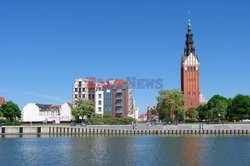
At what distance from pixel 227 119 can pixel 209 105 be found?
11.3 m

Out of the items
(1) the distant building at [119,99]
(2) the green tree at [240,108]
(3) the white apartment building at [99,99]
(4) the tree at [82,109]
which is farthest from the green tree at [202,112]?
(4) the tree at [82,109]

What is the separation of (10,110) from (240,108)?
90249mm

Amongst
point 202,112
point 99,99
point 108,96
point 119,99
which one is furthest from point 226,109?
point 99,99

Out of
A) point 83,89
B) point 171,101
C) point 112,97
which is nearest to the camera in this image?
point 171,101

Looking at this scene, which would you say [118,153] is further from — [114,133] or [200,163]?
[114,133]

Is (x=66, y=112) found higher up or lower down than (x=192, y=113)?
higher up

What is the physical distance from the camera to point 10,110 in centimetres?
17625

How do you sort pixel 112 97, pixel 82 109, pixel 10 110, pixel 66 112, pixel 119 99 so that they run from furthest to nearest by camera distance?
1. pixel 66 112
2. pixel 112 97
3. pixel 119 99
4. pixel 10 110
5. pixel 82 109

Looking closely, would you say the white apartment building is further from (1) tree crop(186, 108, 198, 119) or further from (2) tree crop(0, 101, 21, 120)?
(1) tree crop(186, 108, 198, 119)

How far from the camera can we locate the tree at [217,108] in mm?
178250

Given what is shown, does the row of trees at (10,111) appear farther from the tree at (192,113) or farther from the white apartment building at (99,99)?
the tree at (192,113)

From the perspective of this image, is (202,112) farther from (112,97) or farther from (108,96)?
(108,96)

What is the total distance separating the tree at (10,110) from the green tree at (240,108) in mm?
85732

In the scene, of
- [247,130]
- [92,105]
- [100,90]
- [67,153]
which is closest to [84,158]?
[67,153]
